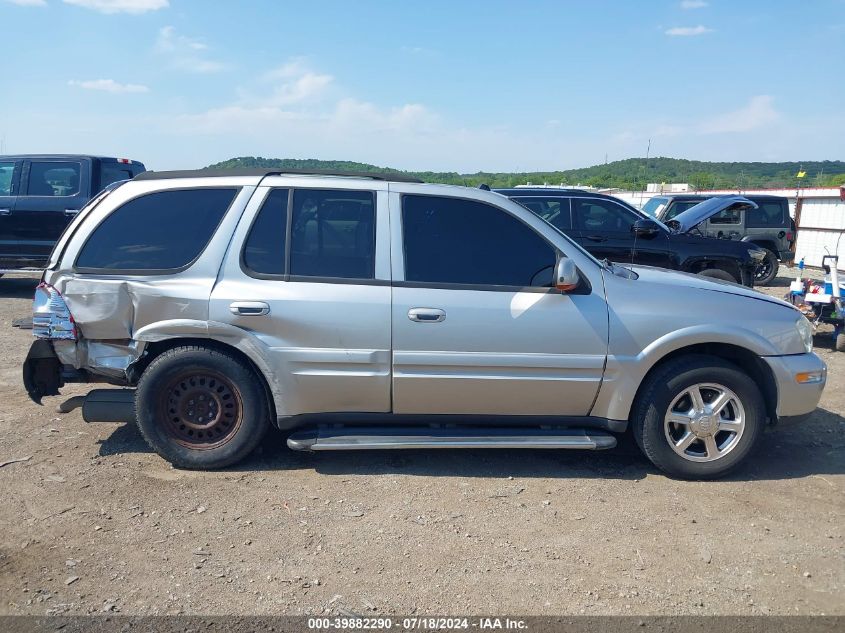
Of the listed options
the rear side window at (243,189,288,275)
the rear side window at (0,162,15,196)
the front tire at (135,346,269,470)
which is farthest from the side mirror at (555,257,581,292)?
the rear side window at (0,162,15,196)

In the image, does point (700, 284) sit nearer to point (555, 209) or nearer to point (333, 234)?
point (333, 234)

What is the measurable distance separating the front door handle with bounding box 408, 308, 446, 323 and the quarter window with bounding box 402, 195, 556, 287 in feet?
0.63

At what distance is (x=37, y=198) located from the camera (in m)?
11.3

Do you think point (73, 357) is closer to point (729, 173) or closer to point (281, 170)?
point (281, 170)

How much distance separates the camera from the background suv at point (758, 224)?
15469mm

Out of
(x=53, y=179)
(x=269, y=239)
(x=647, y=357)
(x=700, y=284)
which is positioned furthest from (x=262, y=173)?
(x=53, y=179)

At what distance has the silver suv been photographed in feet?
14.1

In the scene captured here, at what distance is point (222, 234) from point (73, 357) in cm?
124

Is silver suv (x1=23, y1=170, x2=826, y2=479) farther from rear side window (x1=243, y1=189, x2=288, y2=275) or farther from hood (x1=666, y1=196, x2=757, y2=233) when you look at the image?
hood (x1=666, y1=196, x2=757, y2=233)

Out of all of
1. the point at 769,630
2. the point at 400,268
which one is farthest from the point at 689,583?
the point at 400,268

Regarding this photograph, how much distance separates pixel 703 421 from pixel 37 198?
35.6 ft

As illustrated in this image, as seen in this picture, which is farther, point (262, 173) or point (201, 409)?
point (262, 173)

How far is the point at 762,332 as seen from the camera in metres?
4.45

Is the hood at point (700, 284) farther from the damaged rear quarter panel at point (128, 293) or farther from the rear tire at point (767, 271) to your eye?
the rear tire at point (767, 271)
